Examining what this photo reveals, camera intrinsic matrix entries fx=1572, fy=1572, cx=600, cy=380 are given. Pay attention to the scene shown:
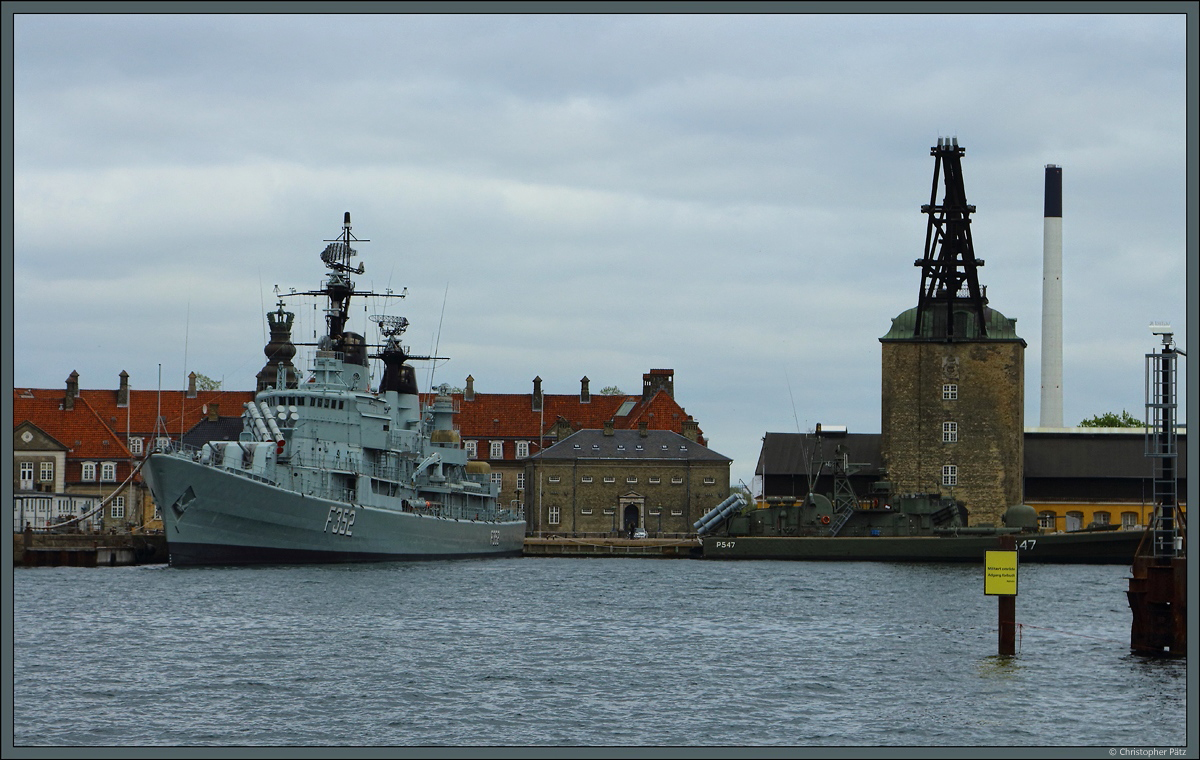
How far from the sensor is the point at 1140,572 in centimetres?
2781

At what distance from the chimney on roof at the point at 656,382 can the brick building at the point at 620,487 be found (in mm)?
10147

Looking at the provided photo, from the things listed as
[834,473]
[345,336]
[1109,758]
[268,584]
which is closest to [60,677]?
[1109,758]

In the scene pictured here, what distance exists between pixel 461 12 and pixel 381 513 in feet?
148

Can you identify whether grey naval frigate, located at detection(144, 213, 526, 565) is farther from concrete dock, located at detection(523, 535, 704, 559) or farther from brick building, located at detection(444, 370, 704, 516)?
brick building, located at detection(444, 370, 704, 516)

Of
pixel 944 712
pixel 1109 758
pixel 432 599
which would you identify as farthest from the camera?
pixel 432 599

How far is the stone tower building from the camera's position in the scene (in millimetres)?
77438

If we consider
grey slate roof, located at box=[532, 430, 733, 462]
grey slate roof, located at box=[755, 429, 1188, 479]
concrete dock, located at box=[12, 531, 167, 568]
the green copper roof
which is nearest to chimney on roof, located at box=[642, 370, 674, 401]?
grey slate roof, located at box=[532, 430, 733, 462]

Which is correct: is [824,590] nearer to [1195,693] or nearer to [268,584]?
[268,584]

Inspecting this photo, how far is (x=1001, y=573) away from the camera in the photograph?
2905 centimetres

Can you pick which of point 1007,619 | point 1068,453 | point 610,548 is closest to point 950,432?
point 1068,453

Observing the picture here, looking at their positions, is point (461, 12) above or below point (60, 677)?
above

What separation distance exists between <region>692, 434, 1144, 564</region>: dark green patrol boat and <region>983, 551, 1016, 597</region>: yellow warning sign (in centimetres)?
Result: 4053

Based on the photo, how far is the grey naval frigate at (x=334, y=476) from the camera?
180 feet

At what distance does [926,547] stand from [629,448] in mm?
22427
